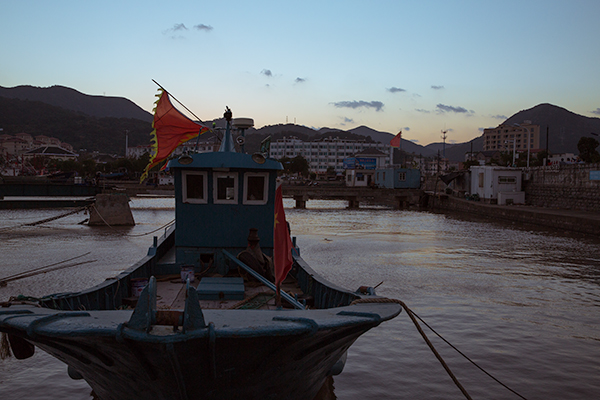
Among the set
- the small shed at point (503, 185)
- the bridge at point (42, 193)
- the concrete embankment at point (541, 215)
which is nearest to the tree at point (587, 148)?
the concrete embankment at point (541, 215)

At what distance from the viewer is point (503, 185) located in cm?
4550

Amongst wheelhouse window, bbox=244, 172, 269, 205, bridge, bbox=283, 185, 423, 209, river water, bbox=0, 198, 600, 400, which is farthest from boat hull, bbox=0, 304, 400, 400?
bridge, bbox=283, 185, 423, 209

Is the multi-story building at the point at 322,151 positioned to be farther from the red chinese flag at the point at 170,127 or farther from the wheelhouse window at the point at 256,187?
the wheelhouse window at the point at 256,187

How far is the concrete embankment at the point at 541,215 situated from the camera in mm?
27719

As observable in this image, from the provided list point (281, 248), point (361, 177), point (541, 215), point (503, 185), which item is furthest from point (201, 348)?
point (361, 177)

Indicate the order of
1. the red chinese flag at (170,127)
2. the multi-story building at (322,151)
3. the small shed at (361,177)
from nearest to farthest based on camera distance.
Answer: the red chinese flag at (170,127), the small shed at (361,177), the multi-story building at (322,151)

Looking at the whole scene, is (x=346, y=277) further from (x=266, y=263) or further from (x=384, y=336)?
(x=266, y=263)

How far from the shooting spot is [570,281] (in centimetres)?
1650

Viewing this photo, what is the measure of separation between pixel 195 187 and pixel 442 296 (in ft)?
26.8

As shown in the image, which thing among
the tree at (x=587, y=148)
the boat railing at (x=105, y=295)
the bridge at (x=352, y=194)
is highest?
the tree at (x=587, y=148)

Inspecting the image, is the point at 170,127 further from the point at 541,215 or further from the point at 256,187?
the point at 541,215

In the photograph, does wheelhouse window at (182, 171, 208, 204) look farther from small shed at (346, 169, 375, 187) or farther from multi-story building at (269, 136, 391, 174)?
multi-story building at (269, 136, 391, 174)

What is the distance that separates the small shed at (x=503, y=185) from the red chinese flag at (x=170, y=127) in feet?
126

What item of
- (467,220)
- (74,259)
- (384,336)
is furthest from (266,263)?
(467,220)
